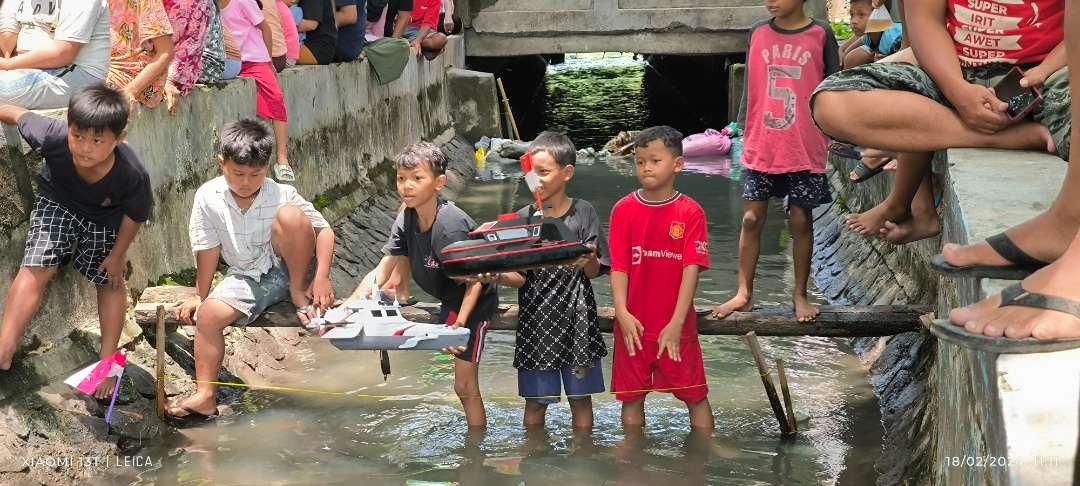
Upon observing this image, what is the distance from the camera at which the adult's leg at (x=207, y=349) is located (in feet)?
17.7

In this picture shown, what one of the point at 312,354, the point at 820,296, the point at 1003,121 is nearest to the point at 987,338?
the point at 1003,121

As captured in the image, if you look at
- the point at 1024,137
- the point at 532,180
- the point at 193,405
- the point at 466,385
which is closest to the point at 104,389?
the point at 193,405

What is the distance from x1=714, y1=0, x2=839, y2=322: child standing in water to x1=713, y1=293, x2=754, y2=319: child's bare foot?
13 cm

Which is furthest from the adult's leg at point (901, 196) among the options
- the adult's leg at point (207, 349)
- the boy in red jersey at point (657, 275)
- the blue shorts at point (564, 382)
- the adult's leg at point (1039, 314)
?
the adult's leg at point (207, 349)

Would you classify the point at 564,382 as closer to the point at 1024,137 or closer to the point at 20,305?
the point at 1024,137

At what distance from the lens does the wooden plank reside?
211 inches

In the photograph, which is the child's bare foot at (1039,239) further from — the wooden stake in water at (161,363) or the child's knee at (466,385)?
the wooden stake in water at (161,363)

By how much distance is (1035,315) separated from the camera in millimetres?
2340

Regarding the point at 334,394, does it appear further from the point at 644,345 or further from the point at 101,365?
the point at 644,345

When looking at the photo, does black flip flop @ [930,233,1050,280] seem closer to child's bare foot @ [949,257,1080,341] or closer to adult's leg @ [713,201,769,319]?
child's bare foot @ [949,257,1080,341]

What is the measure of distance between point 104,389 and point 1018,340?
4023 mm

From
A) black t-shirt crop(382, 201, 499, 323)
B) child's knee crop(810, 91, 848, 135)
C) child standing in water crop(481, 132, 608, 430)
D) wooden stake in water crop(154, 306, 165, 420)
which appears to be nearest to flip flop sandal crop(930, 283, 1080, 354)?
child's knee crop(810, 91, 848, 135)

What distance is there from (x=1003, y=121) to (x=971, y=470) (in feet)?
5.45

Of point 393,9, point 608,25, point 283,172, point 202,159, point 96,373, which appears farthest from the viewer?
point 608,25
